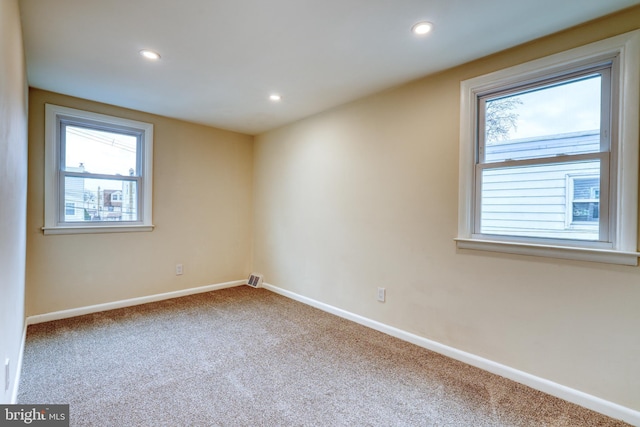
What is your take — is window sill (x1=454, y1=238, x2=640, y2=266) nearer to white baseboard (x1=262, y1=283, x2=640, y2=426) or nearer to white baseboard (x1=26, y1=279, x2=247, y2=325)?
white baseboard (x1=262, y1=283, x2=640, y2=426)

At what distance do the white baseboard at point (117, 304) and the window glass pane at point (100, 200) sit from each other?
3.23 ft

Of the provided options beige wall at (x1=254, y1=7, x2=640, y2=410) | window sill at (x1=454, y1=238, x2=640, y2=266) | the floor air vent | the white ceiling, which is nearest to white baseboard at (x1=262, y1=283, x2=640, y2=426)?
beige wall at (x1=254, y1=7, x2=640, y2=410)

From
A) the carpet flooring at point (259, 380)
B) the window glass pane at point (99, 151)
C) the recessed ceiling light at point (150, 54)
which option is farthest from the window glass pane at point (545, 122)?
the window glass pane at point (99, 151)

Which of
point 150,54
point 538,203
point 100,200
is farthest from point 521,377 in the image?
→ point 100,200

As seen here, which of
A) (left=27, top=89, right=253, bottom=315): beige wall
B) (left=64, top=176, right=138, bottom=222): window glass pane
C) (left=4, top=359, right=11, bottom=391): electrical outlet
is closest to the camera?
(left=4, top=359, right=11, bottom=391): electrical outlet

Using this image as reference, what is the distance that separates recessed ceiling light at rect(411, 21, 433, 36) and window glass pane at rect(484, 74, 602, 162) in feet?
2.63

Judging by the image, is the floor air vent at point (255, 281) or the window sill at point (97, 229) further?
the floor air vent at point (255, 281)

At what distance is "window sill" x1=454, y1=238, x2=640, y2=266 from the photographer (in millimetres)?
1706

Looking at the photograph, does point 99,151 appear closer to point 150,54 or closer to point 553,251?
point 150,54

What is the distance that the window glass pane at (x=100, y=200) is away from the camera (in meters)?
3.24

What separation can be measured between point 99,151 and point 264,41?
2.62m

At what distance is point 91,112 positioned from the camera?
10.8 feet

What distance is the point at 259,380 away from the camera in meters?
2.06

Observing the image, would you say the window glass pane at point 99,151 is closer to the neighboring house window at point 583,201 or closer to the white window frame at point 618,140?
the white window frame at point 618,140
